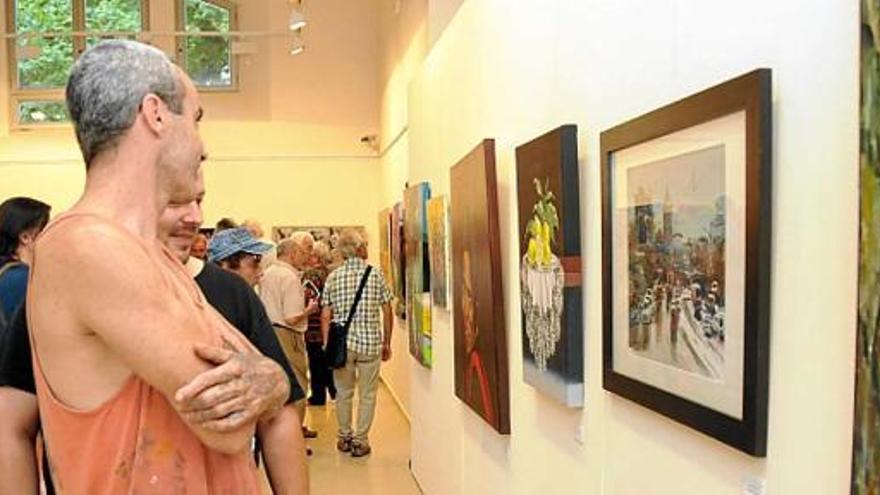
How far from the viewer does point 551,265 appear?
3170 millimetres

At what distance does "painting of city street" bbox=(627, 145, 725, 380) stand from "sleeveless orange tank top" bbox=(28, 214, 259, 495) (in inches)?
44.8

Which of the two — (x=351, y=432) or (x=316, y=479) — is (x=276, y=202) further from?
(x=316, y=479)

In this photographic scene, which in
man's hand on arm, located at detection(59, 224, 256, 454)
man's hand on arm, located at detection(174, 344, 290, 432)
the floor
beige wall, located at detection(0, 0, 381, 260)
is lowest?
the floor

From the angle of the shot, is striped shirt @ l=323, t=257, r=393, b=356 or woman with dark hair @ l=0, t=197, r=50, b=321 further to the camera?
striped shirt @ l=323, t=257, r=393, b=356

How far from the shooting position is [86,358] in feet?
4.26

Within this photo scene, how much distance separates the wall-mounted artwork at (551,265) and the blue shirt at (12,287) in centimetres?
191

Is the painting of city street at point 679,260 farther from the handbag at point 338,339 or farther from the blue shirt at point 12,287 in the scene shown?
the handbag at point 338,339

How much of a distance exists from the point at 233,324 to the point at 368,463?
5.37 metres

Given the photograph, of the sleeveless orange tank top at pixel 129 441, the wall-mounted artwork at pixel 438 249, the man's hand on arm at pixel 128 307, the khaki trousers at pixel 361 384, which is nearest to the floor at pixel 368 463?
the khaki trousers at pixel 361 384

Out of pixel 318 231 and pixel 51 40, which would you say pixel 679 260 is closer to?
pixel 318 231

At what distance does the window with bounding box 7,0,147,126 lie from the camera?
13250 mm

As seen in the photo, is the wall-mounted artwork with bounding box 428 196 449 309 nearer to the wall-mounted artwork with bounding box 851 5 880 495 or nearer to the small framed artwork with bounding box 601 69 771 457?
the small framed artwork with bounding box 601 69 771 457

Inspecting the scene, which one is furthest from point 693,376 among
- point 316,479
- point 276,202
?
point 276,202


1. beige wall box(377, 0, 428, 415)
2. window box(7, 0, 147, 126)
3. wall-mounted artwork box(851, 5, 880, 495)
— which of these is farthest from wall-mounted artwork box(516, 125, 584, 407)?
window box(7, 0, 147, 126)
